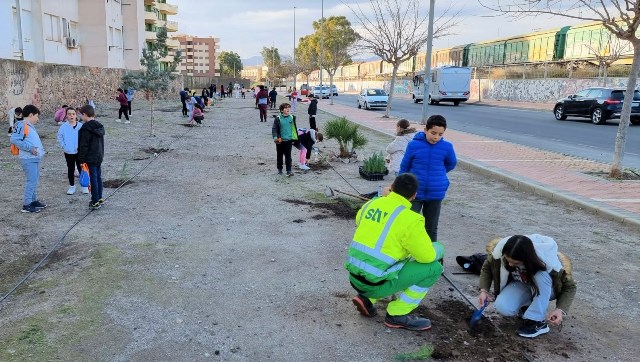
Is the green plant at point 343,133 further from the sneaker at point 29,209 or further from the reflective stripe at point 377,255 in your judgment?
the reflective stripe at point 377,255

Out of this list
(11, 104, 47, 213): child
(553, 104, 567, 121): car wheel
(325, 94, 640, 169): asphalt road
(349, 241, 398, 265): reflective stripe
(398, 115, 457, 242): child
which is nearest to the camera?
(349, 241, 398, 265): reflective stripe

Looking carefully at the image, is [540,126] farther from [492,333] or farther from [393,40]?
[492,333]

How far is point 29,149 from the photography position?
22.4 ft

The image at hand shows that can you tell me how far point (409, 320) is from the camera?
12.5 ft

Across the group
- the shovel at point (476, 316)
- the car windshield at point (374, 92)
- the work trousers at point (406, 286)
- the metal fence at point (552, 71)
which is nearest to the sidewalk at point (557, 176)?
the shovel at point (476, 316)

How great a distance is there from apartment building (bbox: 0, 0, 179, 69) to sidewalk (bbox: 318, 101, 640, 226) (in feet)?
50.6

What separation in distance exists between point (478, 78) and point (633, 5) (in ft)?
140

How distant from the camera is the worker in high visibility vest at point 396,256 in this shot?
3.58 m

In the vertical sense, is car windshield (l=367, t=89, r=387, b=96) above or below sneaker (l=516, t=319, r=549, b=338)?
above

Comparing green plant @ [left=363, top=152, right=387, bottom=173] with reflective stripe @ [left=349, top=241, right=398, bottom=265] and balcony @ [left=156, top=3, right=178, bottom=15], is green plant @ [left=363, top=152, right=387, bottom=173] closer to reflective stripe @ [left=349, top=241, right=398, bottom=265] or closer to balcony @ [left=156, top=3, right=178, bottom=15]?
reflective stripe @ [left=349, top=241, right=398, bottom=265]

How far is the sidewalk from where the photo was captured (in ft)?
24.7

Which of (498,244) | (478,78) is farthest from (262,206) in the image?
(478,78)

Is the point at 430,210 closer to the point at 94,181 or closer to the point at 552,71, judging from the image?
the point at 94,181

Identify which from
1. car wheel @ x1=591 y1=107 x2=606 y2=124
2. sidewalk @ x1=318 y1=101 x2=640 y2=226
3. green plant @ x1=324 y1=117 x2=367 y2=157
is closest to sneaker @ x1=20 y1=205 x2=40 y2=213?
green plant @ x1=324 y1=117 x2=367 y2=157
